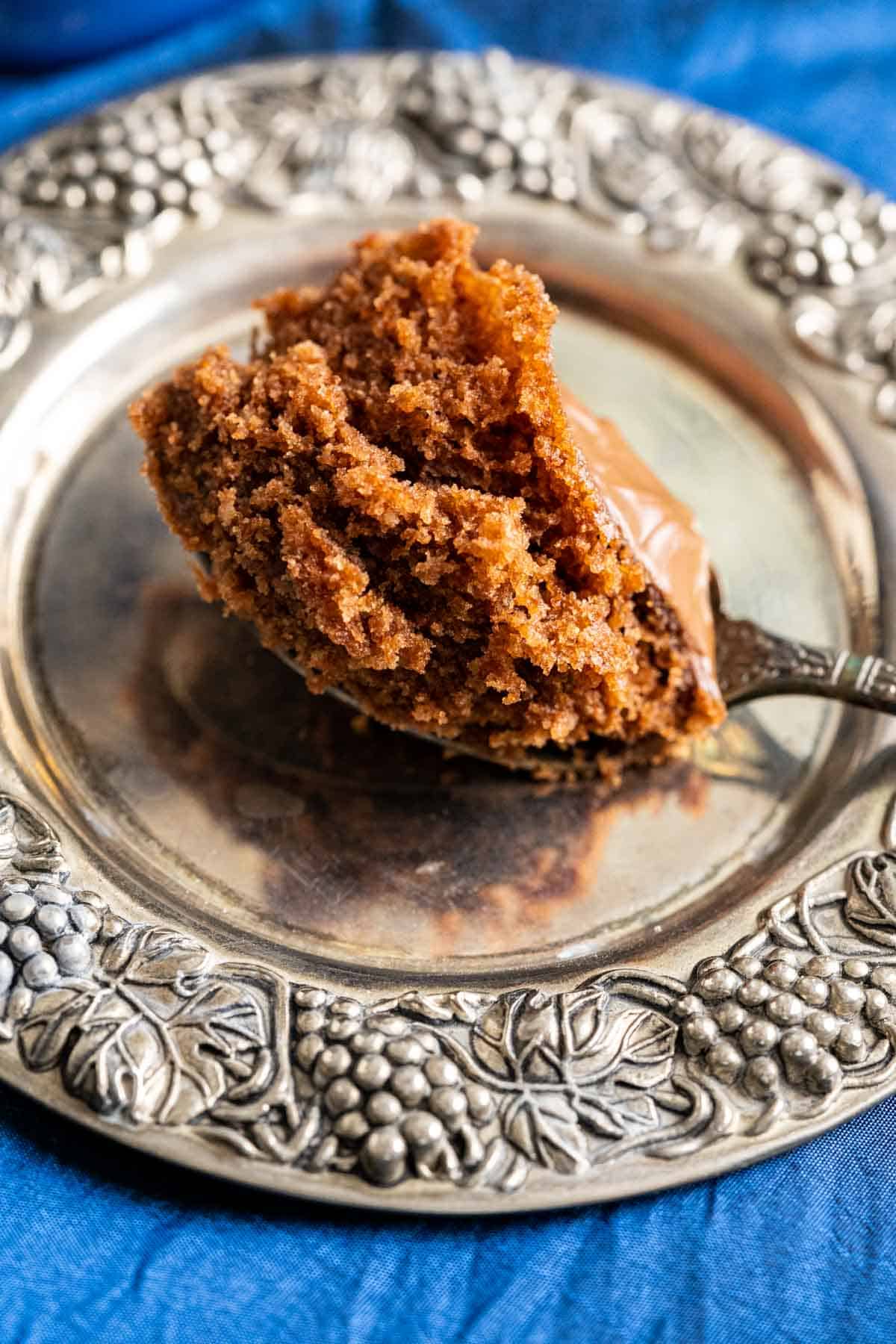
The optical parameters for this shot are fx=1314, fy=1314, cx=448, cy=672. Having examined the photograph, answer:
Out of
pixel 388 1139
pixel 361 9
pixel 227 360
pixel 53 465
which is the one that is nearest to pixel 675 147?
pixel 361 9

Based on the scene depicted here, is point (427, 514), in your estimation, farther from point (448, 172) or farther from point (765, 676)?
point (448, 172)

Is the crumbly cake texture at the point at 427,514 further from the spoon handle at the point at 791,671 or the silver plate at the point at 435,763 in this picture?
the silver plate at the point at 435,763

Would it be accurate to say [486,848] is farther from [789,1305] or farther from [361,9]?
[361,9]

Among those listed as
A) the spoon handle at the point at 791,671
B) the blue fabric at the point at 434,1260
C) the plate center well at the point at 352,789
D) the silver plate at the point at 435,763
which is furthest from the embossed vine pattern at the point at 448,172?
the blue fabric at the point at 434,1260

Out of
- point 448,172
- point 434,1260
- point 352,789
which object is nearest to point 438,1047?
point 434,1260

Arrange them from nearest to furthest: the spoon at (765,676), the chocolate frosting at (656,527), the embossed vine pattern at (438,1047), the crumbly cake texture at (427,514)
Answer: the embossed vine pattern at (438,1047), the crumbly cake texture at (427,514), the chocolate frosting at (656,527), the spoon at (765,676)

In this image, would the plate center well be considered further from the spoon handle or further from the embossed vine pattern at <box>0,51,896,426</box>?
the embossed vine pattern at <box>0,51,896,426</box>
